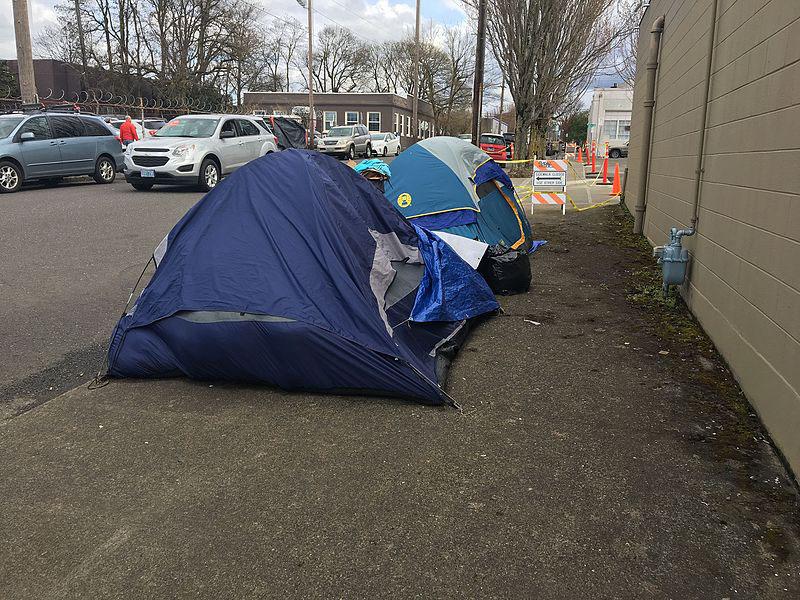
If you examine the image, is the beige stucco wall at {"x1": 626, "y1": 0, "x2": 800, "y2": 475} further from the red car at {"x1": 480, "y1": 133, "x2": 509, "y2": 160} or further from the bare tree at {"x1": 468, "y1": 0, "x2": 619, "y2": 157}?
the red car at {"x1": 480, "y1": 133, "x2": 509, "y2": 160}

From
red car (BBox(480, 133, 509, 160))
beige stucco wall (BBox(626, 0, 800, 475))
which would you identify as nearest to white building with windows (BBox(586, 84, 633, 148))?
red car (BBox(480, 133, 509, 160))

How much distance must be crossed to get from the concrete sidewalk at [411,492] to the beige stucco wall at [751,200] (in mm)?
368

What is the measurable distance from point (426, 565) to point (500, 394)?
1.85 meters

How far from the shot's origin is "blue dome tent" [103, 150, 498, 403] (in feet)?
13.4

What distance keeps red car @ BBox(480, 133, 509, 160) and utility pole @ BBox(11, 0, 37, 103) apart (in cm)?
1834

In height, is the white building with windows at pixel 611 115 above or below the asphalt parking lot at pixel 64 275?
above

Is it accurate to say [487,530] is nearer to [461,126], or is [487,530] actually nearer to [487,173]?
[487,173]

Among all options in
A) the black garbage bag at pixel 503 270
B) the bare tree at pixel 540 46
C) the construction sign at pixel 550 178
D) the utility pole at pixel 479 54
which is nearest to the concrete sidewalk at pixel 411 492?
the black garbage bag at pixel 503 270

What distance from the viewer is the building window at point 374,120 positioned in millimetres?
56188

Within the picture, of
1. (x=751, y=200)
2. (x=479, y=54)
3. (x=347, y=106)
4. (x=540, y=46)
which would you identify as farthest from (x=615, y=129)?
(x=751, y=200)

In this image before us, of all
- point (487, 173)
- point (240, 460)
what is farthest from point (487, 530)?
point (487, 173)

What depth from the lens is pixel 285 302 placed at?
4.15 metres

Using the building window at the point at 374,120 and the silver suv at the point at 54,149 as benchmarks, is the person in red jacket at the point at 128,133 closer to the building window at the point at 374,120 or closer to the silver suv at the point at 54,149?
the silver suv at the point at 54,149

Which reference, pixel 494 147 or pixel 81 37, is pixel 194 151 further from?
pixel 81 37
